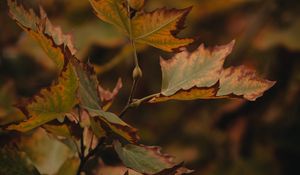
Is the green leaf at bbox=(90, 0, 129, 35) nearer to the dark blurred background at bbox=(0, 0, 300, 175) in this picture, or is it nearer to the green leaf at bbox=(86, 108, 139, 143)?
the green leaf at bbox=(86, 108, 139, 143)

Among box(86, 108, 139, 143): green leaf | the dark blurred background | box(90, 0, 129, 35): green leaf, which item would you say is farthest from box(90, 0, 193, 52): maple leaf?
the dark blurred background

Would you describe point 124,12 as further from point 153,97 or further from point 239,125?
point 239,125

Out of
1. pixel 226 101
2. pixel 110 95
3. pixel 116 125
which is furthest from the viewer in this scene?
pixel 226 101

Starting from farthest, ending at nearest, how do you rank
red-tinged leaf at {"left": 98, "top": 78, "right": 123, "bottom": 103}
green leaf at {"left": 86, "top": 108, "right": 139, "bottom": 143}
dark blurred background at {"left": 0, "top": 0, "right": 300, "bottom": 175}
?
dark blurred background at {"left": 0, "top": 0, "right": 300, "bottom": 175}
red-tinged leaf at {"left": 98, "top": 78, "right": 123, "bottom": 103}
green leaf at {"left": 86, "top": 108, "right": 139, "bottom": 143}

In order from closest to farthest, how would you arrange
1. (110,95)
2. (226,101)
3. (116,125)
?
(116,125) < (110,95) < (226,101)

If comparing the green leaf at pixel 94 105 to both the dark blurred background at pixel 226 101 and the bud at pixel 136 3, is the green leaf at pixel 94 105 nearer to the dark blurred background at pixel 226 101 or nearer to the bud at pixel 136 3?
the bud at pixel 136 3

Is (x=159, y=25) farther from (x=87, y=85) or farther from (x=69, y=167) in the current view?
(x=69, y=167)

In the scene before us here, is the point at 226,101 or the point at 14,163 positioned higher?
the point at 14,163

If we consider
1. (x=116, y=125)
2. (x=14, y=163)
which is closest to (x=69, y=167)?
(x=14, y=163)
